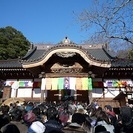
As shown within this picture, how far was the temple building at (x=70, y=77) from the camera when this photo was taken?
1323 centimetres

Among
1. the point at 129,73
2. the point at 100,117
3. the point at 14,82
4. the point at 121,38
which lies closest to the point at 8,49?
the point at 14,82

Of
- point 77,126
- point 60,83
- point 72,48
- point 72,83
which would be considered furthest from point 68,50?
point 77,126

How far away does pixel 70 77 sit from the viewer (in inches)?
543

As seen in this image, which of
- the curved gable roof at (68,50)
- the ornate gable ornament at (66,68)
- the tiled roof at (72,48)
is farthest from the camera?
the ornate gable ornament at (66,68)

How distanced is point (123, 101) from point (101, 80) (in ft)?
8.76

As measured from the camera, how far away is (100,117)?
5234 mm

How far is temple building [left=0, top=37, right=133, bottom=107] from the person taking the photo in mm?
13234

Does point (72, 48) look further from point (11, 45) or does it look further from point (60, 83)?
point (11, 45)

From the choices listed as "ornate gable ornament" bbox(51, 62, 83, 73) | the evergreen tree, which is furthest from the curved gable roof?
the evergreen tree

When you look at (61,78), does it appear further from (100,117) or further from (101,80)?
(100,117)

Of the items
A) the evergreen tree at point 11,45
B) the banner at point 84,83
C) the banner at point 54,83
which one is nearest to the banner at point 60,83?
the banner at point 54,83

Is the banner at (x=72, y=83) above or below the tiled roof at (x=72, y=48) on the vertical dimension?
below

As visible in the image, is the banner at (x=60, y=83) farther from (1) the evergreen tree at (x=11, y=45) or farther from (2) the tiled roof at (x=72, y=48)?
(1) the evergreen tree at (x=11, y=45)

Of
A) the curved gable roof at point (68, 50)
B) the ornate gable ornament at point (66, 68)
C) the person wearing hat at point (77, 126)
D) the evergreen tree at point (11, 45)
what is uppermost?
the evergreen tree at point (11, 45)
